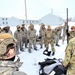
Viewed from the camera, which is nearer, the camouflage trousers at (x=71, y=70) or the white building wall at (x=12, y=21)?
the camouflage trousers at (x=71, y=70)

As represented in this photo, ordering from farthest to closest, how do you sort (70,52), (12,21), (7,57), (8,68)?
(12,21) → (70,52) → (7,57) → (8,68)

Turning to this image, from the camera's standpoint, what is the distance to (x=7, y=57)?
1.76 meters

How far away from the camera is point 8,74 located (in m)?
1.63

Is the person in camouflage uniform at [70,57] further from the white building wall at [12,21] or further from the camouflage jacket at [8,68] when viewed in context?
the white building wall at [12,21]

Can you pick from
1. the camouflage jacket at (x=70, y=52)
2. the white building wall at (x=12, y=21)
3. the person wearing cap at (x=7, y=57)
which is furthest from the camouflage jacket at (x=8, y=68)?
the white building wall at (x=12, y=21)

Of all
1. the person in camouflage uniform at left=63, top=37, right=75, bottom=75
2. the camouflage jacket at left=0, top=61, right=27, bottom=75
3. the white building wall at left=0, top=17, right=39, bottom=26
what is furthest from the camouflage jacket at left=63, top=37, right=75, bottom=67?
the white building wall at left=0, top=17, right=39, bottom=26

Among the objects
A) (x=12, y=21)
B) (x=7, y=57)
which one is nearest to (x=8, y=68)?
(x=7, y=57)

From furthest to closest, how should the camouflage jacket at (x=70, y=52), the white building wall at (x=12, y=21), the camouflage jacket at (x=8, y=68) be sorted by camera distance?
the white building wall at (x=12, y=21) → the camouflage jacket at (x=70, y=52) → the camouflage jacket at (x=8, y=68)

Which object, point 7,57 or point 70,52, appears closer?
point 7,57

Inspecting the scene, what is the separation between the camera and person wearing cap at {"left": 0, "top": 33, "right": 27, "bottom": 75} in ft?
5.43

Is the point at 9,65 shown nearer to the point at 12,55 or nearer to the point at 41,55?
the point at 12,55

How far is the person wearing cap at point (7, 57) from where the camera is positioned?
1655 mm

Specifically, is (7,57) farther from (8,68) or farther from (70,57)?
(70,57)

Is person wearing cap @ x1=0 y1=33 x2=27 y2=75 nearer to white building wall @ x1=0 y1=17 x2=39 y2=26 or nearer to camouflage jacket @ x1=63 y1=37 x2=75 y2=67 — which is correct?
camouflage jacket @ x1=63 y1=37 x2=75 y2=67
